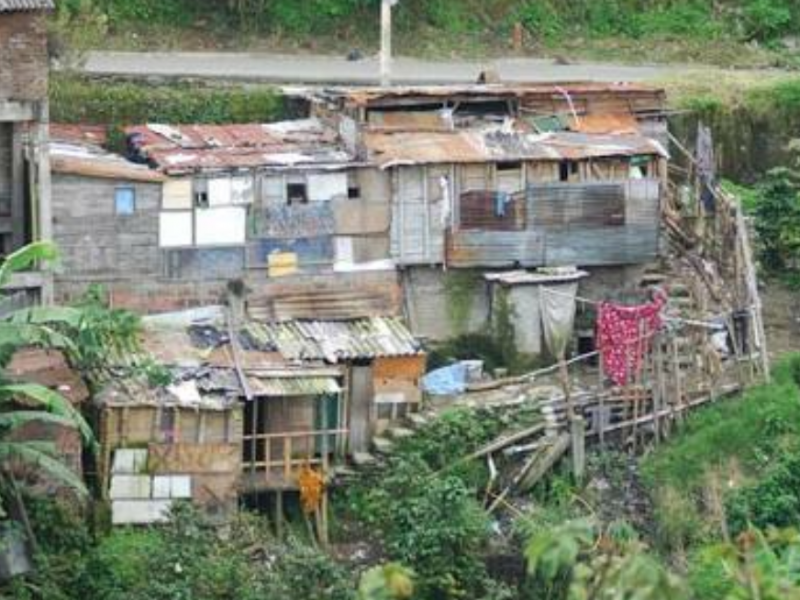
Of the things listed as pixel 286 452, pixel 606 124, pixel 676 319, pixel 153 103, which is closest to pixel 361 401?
pixel 286 452

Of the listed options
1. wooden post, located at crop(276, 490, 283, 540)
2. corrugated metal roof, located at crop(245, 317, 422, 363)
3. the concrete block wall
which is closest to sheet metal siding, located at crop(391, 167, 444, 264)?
corrugated metal roof, located at crop(245, 317, 422, 363)

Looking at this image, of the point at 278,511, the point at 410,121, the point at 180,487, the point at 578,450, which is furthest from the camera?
the point at 410,121

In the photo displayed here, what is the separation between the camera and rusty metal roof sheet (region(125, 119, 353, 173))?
26016 millimetres

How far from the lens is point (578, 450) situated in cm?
2495

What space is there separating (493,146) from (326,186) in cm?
229

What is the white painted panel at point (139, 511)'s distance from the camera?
23375mm

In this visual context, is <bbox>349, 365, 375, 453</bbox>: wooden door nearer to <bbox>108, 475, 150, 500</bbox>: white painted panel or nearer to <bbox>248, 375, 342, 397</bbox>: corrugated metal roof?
<bbox>248, 375, 342, 397</bbox>: corrugated metal roof

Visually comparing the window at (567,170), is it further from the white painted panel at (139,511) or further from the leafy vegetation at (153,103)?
the white painted panel at (139,511)

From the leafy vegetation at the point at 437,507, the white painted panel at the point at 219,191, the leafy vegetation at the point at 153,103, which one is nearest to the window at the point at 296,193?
the white painted panel at the point at 219,191

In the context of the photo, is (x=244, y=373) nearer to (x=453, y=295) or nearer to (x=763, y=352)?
(x=453, y=295)

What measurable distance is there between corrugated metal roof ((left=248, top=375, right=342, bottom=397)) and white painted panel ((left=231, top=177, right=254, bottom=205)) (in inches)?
102

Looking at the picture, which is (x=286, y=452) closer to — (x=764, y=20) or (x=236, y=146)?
(x=236, y=146)

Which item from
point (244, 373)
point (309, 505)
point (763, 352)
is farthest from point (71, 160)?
point (763, 352)

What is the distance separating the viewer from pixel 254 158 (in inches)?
1035
